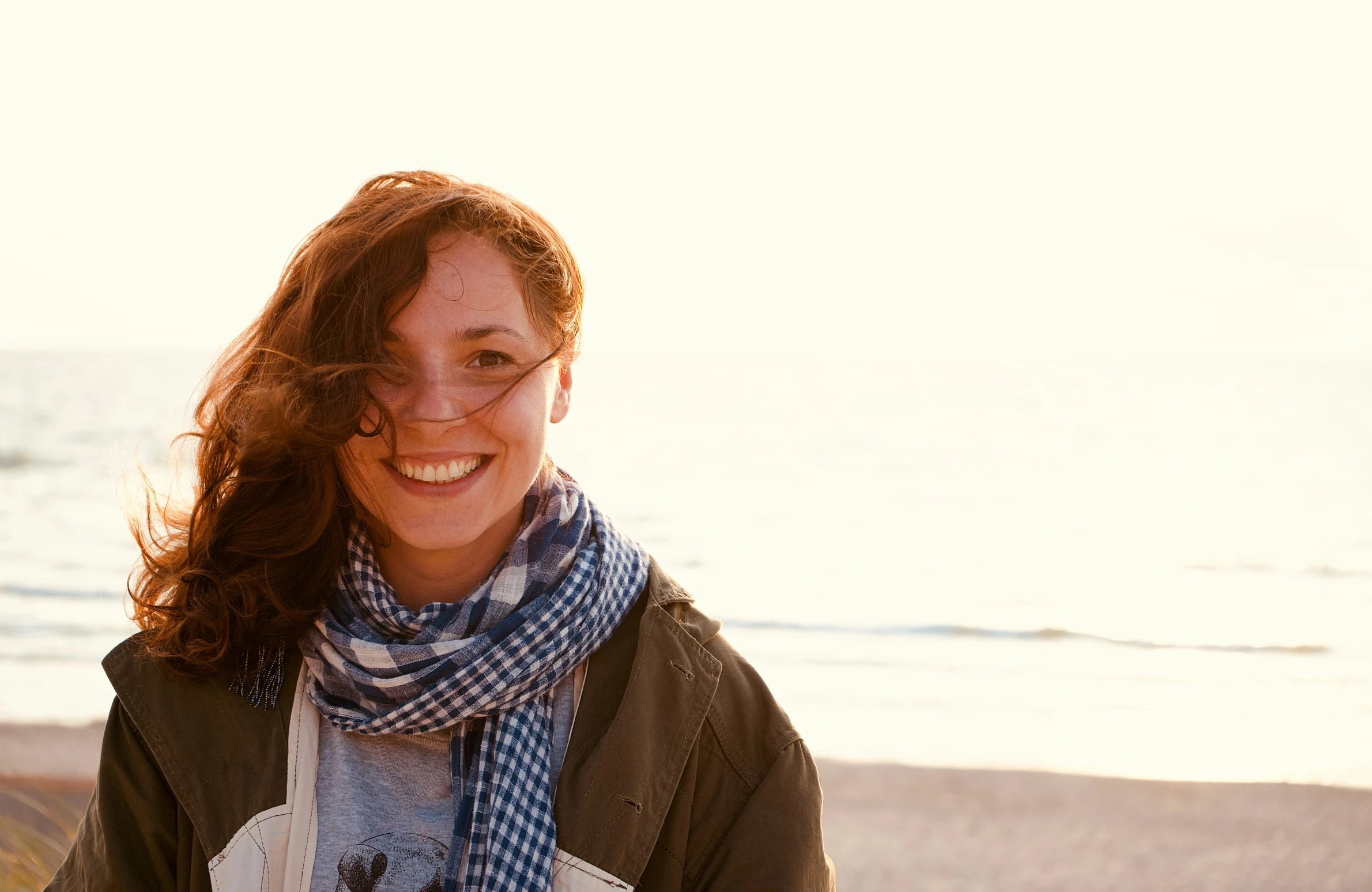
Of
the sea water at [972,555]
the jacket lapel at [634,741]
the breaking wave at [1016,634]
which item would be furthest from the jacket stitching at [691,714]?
the breaking wave at [1016,634]

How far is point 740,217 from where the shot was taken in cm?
3669

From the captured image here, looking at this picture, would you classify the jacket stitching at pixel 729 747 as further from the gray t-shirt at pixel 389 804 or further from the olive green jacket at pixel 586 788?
the gray t-shirt at pixel 389 804

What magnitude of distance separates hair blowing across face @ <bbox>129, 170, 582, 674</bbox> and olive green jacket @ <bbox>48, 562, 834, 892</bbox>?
0.11m

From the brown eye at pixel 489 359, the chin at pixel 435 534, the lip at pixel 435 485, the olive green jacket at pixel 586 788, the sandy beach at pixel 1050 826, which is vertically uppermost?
the brown eye at pixel 489 359

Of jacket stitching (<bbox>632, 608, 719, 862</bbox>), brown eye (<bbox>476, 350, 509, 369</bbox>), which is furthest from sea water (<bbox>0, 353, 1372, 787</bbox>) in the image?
jacket stitching (<bbox>632, 608, 719, 862</bbox>)

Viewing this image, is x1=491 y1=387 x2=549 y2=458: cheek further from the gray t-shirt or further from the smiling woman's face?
the gray t-shirt

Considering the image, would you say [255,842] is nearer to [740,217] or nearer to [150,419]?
[150,419]

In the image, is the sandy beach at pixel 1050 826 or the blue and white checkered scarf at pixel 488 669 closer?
the blue and white checkered scarf at pixel 488 669

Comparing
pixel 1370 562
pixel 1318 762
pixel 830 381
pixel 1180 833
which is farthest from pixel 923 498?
pixel 830 381

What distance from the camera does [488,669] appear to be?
1.82 m

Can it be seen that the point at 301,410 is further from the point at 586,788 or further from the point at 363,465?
the point at 586,788

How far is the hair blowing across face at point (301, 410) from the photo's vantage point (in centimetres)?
178

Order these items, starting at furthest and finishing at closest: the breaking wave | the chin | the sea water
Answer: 1. the breaking wave
2. the sea water
3. the chin

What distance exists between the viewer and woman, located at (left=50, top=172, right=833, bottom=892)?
5.80 ft
